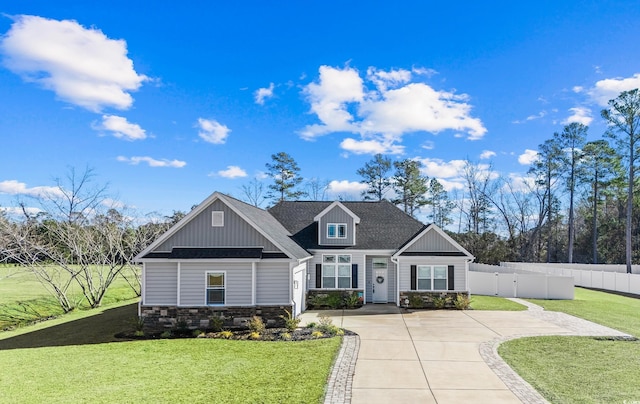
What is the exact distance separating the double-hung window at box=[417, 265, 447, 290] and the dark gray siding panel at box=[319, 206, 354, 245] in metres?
3.97

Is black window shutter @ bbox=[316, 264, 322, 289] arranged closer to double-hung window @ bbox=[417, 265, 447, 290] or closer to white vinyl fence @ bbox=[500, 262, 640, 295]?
double-hung window @ bbox=[417, 265, 447, 290]

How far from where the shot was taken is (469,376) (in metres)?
10.1

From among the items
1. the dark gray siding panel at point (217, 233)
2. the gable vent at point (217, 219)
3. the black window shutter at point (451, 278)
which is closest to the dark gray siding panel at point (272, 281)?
the dark gray siding panel at point (217, 233)

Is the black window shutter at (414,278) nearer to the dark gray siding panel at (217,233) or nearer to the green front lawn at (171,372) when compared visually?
the dark gray siding panel at (217,233)

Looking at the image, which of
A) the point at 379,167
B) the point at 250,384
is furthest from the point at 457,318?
the point at 379,167

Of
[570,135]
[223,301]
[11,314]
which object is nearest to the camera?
[223,301]

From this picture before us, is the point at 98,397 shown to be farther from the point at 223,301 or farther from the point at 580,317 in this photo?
the point at 580,317

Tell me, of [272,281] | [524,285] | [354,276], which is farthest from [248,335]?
[524,285]

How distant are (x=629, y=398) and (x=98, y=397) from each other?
425 inches

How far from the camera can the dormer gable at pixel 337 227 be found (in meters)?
22.8

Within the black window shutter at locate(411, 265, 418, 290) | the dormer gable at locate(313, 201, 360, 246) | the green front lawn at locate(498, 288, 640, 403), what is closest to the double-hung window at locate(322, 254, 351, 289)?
the dormer gable at locate(313, 201, 360, 246)

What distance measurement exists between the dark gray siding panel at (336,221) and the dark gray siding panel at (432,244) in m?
3.28

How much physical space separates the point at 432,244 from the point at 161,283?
12.9m

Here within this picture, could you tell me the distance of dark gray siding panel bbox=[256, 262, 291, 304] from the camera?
16.7 meters
